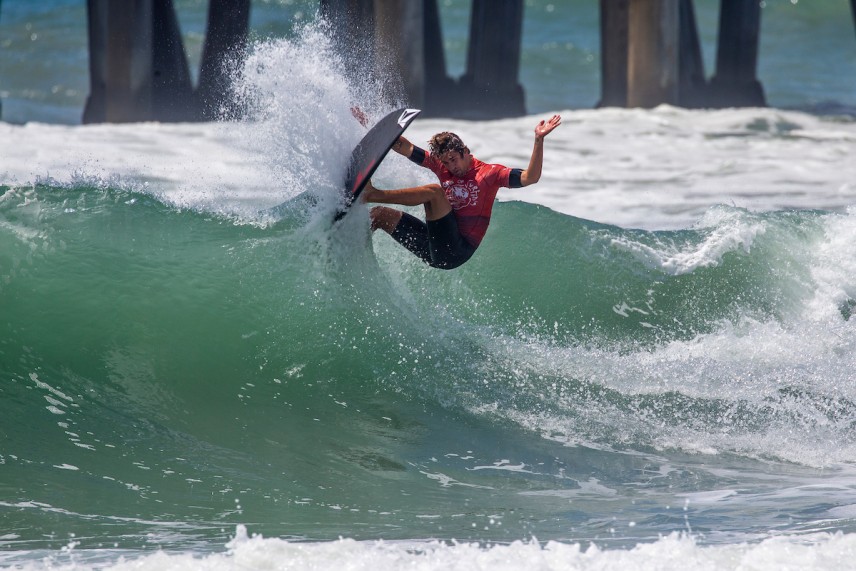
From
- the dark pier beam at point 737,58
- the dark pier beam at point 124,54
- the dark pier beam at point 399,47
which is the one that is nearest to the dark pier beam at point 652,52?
the dark pier beam at point 399,47

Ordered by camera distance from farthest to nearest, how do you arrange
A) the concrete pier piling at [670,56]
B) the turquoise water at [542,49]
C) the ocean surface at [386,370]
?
the turquoise water at [542,49] < the concrete pier piling at [670,56] < the ocean surface at [386,370]

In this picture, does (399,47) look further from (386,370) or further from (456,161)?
(386,370)

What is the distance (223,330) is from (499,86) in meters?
9.60

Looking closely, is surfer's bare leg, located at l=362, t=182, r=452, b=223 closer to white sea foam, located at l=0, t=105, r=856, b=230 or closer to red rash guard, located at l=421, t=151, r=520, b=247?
red rash guard, located at l=421, t=151, r=520, b=247

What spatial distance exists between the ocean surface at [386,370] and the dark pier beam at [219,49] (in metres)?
2.90

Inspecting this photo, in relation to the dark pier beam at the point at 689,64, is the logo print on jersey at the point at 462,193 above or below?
below

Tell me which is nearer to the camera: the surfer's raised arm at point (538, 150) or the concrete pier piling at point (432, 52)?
the surfer's raised arm at point (538, 150)

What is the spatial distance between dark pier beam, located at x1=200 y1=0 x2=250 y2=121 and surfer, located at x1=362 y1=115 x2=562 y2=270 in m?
6.66

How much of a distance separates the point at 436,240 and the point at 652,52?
7330mm

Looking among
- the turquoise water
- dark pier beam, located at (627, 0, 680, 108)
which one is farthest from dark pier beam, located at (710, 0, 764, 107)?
dark pier beam, located at (627, 0, 680, 108)

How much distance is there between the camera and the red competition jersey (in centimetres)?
644

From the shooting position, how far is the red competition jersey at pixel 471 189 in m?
6.44

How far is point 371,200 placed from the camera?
Answer: 6250 mm

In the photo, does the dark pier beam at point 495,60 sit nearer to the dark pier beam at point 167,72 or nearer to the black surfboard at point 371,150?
the dark pier beam at point 167,72
